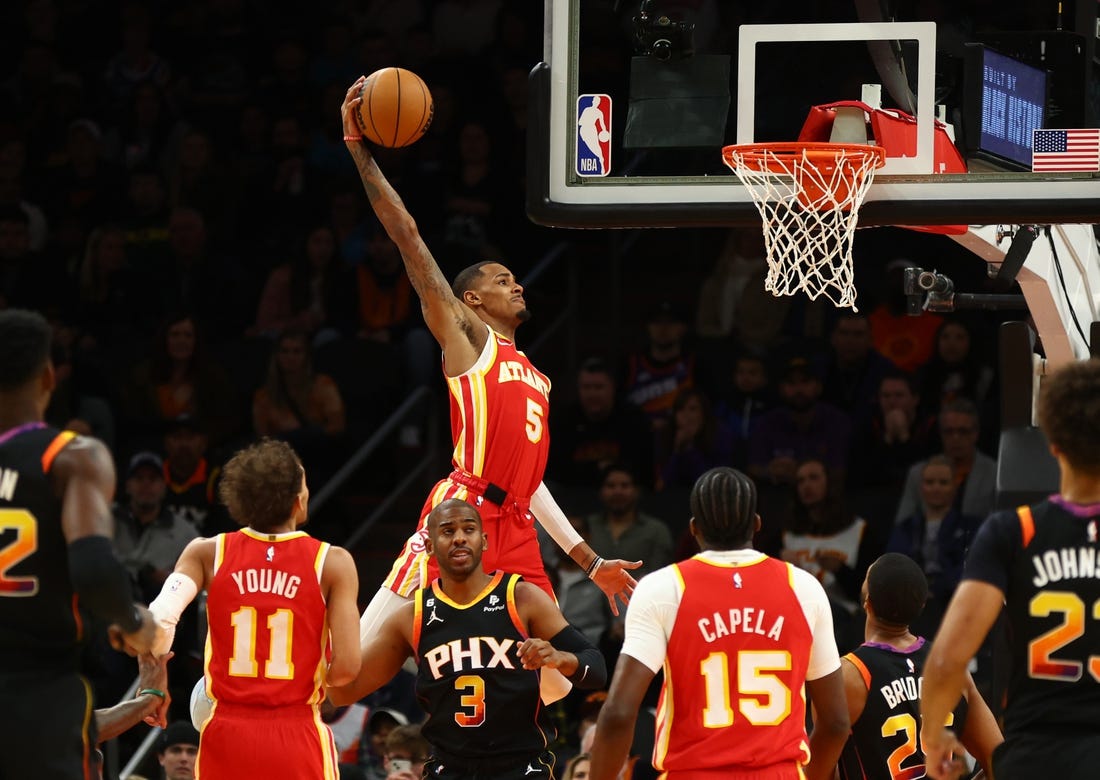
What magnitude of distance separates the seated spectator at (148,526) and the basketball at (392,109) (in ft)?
15.0

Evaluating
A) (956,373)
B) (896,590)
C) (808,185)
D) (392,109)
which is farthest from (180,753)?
(956,373)

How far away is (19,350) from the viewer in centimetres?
502

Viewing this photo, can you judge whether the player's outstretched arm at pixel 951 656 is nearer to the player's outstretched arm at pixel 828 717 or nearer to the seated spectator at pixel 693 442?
the player's outstretched arm at pixel 828 717

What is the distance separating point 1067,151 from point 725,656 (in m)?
2.86

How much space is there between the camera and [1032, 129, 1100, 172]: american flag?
7074mm

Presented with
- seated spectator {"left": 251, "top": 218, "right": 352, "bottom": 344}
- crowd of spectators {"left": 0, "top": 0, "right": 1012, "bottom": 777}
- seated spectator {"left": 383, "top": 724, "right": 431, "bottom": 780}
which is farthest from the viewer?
seated spectator {"left": 251, "top": 218, "right": 352, "bottom": 344}

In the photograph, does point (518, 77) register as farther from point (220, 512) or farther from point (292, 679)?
point (292, 679)

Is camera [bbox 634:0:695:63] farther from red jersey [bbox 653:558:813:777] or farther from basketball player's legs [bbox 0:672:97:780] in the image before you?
basketball player's legs [bbox 0:672:97:780]

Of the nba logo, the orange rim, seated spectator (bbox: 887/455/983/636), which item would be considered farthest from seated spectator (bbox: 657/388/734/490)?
the orange rim

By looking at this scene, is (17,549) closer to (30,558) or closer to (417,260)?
(30,558)

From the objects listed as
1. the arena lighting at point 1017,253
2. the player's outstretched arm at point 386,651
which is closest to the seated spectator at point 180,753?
the player's outstretched arm at point 386,651

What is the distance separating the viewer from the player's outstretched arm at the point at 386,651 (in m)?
6.48

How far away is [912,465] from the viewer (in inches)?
448

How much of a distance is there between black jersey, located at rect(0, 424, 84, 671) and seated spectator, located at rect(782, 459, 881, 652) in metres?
6.09
